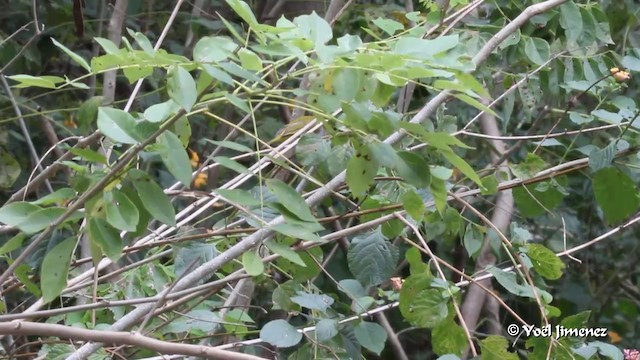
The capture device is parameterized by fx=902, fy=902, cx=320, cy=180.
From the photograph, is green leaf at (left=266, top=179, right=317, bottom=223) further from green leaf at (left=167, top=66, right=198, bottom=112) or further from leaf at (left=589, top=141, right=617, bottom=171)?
leaf at (left=589, top=141, right=617, bottom=171)

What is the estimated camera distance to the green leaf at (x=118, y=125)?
807 millimetres

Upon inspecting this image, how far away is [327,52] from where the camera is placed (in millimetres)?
789

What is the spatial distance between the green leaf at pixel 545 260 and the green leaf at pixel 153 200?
23.3 inches

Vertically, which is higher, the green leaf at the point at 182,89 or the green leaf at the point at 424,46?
the green leaf at the point at 424,46

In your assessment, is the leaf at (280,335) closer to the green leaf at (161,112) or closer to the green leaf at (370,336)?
the green leaf at (370,336)

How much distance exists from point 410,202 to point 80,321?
62cm

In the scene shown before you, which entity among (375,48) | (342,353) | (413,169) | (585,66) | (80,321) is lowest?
(80,321)

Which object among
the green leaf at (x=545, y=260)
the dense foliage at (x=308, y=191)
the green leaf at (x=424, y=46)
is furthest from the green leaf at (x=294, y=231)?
the green leaf at (x=545, y=260)

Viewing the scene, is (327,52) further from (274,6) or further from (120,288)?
(274,6)

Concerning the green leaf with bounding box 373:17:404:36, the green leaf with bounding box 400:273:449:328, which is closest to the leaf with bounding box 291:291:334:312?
the green leaf with bounding box 400:273:449:328

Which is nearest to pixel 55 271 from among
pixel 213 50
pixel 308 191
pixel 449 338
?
pixel 213 50

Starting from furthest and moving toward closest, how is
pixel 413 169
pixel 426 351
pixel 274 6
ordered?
pixel 426 351
pixel 274 6
pixel 413 169

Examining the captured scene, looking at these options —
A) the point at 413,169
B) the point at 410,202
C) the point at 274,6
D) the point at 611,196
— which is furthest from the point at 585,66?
the point at 274,6

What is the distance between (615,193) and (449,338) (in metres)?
0.39
